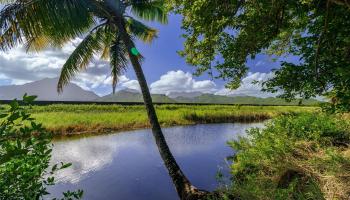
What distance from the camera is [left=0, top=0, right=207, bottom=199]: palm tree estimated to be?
7.28 meters

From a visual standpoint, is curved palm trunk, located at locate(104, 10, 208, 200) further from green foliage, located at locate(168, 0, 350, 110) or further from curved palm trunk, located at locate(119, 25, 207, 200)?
green foliage, located at locate(168, 0, 350, 110)

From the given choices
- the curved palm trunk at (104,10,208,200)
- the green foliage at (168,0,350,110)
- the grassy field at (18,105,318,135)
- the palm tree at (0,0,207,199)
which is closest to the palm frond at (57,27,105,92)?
the palm tree at (0,0,207,199)

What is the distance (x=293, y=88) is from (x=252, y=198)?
7.11ft

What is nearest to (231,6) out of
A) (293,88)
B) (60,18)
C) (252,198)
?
(293,88)

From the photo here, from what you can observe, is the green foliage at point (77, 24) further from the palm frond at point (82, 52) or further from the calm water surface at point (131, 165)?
the calm water surface at point (131, 165)

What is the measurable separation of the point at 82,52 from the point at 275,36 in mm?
6928

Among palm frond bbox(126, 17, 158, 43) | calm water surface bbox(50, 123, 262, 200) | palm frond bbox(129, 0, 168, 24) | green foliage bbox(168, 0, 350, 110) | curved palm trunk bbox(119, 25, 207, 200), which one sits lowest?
calm water surface bbox(50, 123, 262, 200)

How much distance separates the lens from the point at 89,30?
11.1 m

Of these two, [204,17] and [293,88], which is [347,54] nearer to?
[293,88]

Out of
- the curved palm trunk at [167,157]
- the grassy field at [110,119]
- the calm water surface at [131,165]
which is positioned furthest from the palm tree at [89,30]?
the grassy field at [110,119]

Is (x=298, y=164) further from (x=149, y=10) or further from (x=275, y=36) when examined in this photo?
(x=149, y=10)

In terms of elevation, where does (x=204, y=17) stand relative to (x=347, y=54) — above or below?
above

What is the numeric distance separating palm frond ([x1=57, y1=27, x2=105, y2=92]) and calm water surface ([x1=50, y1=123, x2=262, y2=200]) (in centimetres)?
349

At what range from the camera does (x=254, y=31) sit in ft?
18.7
